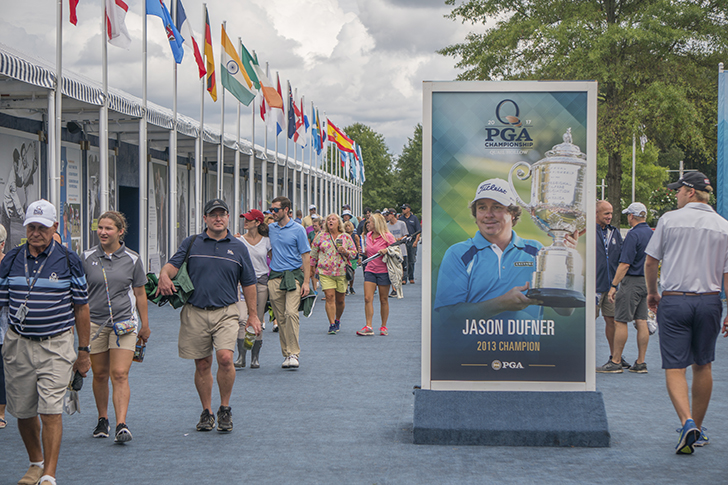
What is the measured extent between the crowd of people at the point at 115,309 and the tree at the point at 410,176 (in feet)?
255

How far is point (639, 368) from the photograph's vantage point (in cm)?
879

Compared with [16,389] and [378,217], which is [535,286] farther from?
[378,217]

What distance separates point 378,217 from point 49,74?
17.9 ft

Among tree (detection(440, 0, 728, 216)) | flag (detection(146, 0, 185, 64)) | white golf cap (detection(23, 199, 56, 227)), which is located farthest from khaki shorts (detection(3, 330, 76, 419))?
tree (detection(440, 0, 728, 216))

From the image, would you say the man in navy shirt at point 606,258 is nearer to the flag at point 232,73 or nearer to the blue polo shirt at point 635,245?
the blue polo shirt at point 635,245

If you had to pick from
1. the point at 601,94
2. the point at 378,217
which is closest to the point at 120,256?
the point at 378,217

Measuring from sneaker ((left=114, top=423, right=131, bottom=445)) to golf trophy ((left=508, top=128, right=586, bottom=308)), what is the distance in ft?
10.0

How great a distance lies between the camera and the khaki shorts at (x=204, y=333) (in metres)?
6.35

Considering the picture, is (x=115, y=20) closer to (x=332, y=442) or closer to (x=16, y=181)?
(x=16, y=181)

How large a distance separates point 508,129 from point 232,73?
14.0 m

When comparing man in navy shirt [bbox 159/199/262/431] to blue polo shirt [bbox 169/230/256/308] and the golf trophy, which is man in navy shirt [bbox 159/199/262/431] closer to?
blue polo shirt [bbox 169/230/256/308]

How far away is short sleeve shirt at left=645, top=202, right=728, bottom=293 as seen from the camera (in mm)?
5723

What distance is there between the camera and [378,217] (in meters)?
13.3

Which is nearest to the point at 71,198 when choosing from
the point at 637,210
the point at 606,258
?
the point at 606,258
